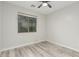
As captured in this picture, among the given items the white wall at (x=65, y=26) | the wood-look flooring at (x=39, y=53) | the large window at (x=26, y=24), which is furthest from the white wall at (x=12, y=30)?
the white wall at (x=65, y=26)

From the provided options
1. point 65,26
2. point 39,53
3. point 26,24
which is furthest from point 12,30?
point 65,26

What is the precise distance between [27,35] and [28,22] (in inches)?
34.8

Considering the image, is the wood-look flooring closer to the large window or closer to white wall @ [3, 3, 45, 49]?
white wall @ [3, 3, 45, 49]

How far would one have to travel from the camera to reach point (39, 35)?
5.08 metres

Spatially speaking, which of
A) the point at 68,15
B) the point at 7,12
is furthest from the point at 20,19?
the point at 68,15

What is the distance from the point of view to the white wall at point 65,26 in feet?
11.0

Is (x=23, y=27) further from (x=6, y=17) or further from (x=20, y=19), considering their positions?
(x=6, y=17)

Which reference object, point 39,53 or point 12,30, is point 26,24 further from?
point 39,53

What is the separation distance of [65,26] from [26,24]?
7.89 ft

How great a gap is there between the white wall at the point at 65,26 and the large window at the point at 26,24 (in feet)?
4.28

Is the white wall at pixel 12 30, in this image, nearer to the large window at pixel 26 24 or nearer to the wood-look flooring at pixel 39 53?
the large window at pixel 26 24

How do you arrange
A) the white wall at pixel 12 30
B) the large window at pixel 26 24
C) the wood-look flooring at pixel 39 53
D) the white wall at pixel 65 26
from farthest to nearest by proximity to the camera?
the large window at pixel 26 24, the white wall at pixel 65 26, the white wall at pixel 12 30, the wood-look flooring at pixel 39 53

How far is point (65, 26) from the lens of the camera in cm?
389

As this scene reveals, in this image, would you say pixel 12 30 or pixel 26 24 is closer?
pixel 12 30
